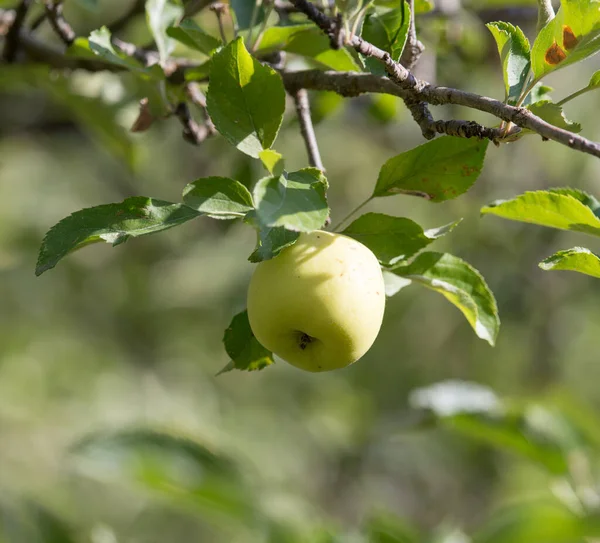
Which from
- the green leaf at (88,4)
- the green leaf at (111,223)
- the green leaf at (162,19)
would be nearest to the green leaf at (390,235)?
the green leaf at (111,223)

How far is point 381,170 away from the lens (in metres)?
0.95

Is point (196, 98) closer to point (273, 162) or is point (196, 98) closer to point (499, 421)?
point (273, 162)

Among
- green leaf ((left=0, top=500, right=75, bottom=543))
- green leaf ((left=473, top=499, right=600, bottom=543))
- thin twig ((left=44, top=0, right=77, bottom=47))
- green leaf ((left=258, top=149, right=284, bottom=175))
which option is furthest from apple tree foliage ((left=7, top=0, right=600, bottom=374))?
green leaf ((left=473, top=499, right=600, bottom=543))

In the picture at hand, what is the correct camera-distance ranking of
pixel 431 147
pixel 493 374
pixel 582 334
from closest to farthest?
pixel 431 147
pixel 493 374
pixel 582 334

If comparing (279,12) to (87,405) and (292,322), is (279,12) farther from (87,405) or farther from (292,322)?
(87,405)

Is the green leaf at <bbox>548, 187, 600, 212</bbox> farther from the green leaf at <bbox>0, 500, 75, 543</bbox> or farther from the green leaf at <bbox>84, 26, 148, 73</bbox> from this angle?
the green leaf at <bbox>0, 500, 75, 543</bbox>

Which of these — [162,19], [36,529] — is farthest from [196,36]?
[36,529]

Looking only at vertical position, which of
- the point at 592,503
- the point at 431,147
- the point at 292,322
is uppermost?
the point at 431,147

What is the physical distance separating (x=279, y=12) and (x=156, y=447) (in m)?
0.76

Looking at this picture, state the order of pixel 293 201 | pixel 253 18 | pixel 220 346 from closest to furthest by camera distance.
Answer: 1. pixel 293 201
2. pixel 253 18
3. pixel 220 346

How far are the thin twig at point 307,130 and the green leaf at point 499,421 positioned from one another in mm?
652

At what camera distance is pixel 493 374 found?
3.83m

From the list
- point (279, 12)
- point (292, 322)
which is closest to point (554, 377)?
point (279, 12)

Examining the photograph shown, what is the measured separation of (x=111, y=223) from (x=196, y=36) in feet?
1.06
